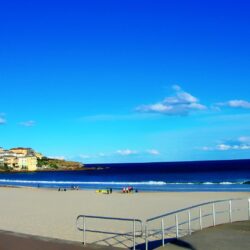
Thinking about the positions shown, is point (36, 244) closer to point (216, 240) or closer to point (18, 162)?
point (216, 240)

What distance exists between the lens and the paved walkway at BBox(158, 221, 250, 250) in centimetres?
985

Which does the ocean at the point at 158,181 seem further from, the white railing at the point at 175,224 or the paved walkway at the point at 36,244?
the paved walkway at the point at 36,244

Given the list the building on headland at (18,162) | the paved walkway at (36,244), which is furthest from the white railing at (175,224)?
the building on headland at (18,162)

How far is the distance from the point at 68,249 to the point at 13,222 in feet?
32.5

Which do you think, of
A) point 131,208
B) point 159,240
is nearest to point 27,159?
point 131,208

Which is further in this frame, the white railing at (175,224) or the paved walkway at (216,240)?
the white railing at (175,224)

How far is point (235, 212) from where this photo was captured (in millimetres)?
21953

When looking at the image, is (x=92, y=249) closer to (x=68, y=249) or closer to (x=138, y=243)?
(x=68, y=249)

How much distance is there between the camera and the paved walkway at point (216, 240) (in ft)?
32.3

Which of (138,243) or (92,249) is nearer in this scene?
(92,249)

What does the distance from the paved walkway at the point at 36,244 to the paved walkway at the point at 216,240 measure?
165 centimetres

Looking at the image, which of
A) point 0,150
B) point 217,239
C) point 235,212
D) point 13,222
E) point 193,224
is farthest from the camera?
point 0,150

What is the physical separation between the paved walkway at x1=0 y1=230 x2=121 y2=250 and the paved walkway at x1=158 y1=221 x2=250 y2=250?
5.41ft

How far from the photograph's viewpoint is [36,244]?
11.6 meters
